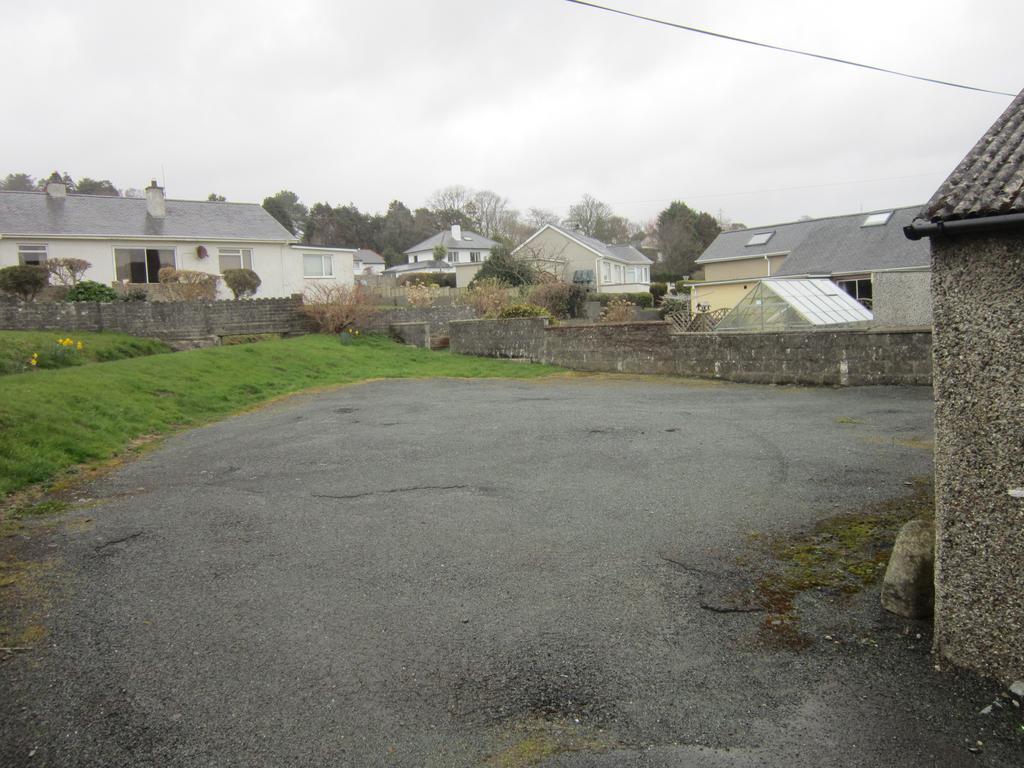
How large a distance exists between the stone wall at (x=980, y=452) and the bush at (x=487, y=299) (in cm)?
2379

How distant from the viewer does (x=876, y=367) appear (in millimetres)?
14680

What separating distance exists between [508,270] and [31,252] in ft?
75.6

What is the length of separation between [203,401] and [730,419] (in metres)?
10.3

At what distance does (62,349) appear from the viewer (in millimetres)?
16656

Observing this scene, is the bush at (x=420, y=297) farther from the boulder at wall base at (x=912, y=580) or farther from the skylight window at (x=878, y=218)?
the boulder at wall base at (x=912, y=580)

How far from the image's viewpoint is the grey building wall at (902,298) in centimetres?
1725

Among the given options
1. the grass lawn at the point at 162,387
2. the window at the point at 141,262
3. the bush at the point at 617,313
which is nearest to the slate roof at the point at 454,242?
the window at the point at 141,262

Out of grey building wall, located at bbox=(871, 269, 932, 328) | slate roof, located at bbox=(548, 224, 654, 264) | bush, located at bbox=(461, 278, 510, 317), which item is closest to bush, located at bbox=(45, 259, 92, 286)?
bush, located at bbox=(461, 278, 510, 317)

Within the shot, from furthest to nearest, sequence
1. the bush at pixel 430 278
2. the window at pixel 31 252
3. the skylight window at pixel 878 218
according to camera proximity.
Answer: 1. the bush at pixel 430 278
2. the skylight window at pixel 878 218
3. the window at pixel 31 252

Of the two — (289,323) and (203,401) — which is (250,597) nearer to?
(203,401)

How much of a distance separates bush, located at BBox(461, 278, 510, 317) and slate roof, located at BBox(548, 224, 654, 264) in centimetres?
2317

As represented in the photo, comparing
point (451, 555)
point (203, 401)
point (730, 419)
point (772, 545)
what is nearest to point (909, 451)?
point (730, 419)

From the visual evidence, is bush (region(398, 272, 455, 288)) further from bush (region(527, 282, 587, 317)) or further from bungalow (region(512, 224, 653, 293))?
bush (region(527, 282, 587, 317))

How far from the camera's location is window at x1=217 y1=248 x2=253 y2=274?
3525cm
